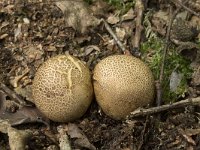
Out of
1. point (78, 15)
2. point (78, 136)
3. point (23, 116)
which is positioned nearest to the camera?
point (78, 136)

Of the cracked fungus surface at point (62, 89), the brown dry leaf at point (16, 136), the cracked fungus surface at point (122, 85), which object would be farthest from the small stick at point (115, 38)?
the brown dry leaf at point (16, 136)

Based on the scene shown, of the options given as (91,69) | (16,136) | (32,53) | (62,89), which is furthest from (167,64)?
(16,136)

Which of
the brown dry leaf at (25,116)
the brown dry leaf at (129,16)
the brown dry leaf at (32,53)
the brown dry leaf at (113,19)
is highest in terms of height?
the brown dry leaf at (129,16)

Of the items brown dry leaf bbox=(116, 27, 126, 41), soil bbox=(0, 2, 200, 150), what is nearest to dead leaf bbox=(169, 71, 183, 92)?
soil bbox=(0, 2, 200, 150)

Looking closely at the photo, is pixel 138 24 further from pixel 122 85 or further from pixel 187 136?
pixel 187 136

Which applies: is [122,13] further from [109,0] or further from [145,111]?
[145,111]

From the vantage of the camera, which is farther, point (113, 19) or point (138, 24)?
point (113, 19)

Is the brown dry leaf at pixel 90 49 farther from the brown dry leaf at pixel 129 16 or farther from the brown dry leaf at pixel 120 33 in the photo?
the brown dry leaf at pixel 129 16
